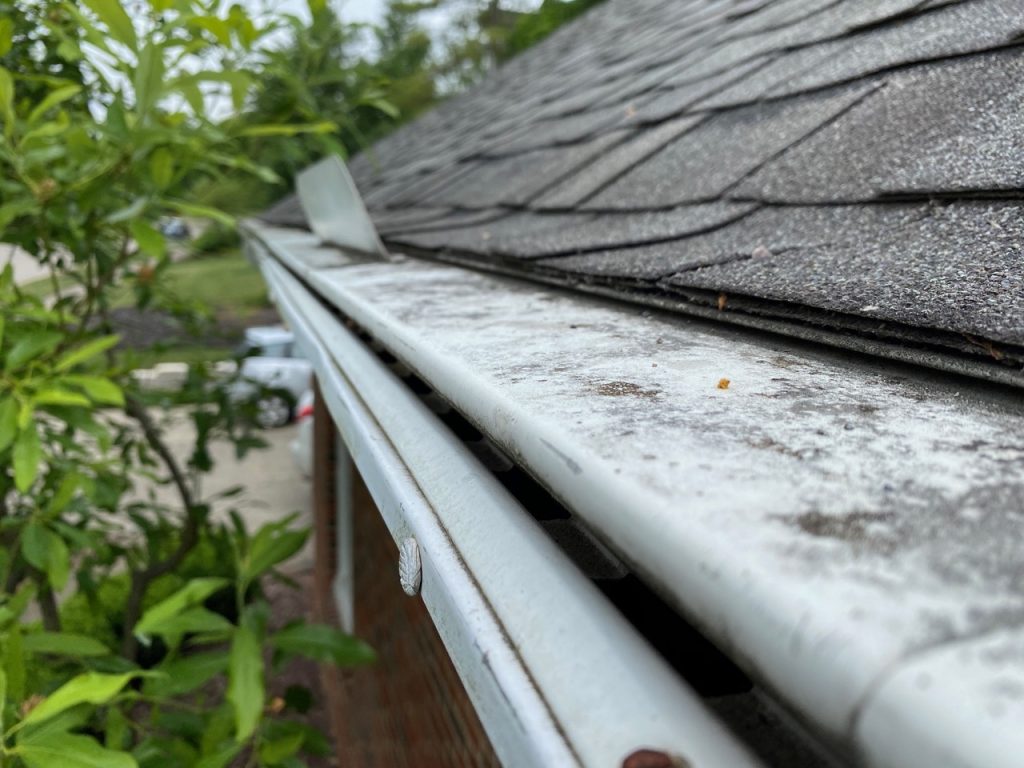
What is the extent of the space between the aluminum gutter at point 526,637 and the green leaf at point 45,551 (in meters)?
1.33

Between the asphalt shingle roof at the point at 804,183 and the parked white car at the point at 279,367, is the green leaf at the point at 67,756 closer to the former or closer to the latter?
the asphalt shingle roof at the point at 804,183

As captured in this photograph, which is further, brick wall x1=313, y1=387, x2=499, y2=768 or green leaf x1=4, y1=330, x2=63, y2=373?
brick wall x1=313, y1=387, x2=499, y2=768

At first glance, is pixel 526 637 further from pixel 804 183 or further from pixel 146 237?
pixel 146 237

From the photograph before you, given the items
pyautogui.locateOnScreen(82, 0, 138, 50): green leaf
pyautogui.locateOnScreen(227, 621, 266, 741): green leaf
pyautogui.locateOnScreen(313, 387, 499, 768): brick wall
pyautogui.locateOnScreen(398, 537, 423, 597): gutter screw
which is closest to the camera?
pyautogui.locateOnScreen(398, 537, 423, 597): gutter screw

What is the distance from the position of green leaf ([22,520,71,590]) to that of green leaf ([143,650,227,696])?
32 centimetres

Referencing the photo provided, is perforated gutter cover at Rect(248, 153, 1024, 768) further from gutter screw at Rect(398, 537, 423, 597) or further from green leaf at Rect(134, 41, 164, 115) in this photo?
green leaf at Rect(134, 41, 164, 115)

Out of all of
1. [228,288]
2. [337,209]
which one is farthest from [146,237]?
[228,288]

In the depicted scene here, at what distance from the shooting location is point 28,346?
1.50 metres

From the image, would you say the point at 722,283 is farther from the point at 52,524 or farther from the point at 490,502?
the point at 52,524

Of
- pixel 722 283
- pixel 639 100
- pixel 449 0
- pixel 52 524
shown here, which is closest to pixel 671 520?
pixel 722 283

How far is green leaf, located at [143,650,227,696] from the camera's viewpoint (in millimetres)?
1573

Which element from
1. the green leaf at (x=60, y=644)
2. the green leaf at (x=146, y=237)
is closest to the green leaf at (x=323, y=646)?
the green leaf at (x=60, y=644)

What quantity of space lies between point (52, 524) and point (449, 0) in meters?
29.6

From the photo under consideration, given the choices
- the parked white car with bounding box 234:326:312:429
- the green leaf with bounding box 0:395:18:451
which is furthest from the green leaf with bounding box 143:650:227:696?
the parked white car with bounding box 234:326:312:429
